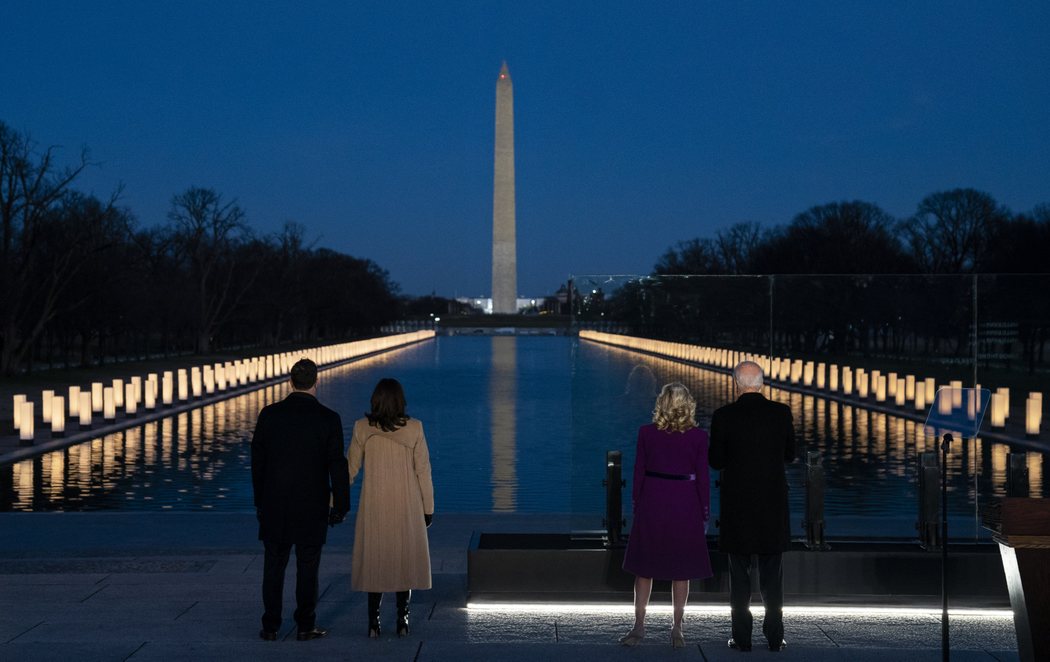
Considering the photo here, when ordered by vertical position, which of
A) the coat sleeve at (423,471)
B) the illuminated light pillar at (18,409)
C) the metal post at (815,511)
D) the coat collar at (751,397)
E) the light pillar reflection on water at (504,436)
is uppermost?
the coat collar at (751,397)

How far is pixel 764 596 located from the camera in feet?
25.9

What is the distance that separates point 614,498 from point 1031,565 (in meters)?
4.28

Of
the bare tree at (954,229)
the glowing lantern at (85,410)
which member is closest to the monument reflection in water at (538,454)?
the glowing lantern at (85,410)

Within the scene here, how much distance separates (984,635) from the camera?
27.1ft

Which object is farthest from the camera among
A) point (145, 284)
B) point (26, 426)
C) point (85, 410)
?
point (145, 284)

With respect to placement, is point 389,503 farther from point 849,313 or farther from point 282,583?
point 849,313

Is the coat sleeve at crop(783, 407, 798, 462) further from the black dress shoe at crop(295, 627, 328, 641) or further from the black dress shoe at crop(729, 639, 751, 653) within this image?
the black dress shoe at crop(295, 627, 328, 641)

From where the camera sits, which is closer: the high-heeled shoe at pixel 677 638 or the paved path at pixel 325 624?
the paved path at pixel 325 624

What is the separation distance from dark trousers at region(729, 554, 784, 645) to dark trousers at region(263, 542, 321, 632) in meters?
2.57

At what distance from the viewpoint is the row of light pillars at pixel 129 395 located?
2342 centimetres

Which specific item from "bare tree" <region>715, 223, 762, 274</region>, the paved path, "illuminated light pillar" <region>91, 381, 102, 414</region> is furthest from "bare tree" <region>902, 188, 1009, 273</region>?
the paved path

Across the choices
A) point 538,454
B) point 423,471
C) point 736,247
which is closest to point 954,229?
point 736,247

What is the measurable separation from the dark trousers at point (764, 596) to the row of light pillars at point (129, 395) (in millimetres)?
17002

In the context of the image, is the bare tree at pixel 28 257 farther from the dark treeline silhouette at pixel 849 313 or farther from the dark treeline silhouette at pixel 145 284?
the dark treeline silhouette at pixel 849 313
